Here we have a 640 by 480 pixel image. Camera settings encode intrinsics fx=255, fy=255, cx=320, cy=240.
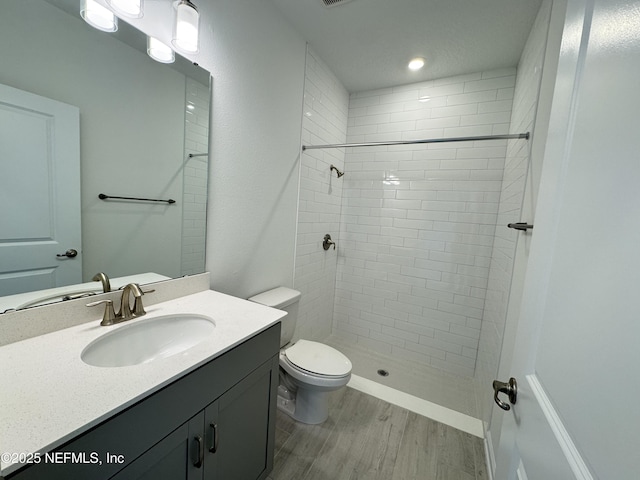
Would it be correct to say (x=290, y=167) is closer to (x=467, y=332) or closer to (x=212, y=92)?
(x=212, y=92)

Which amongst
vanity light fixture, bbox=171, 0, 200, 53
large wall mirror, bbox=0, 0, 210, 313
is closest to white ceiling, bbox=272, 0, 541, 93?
vanity light fixture, bbox=171, 0, 200, 53

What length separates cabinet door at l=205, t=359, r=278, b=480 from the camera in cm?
91

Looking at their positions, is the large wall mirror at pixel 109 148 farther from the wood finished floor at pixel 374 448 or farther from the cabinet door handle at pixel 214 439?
the wood finished floor at pixel 374 448

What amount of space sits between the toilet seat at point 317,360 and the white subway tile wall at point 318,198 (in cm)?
52

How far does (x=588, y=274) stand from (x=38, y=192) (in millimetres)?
1468

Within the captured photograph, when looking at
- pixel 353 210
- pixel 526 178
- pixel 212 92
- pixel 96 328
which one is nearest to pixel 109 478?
pixel 96 328

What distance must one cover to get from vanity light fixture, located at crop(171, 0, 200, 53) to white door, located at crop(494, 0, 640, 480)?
1328mm

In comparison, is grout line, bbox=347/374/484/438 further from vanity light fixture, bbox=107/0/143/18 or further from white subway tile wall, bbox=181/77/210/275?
vanity light fixture, bbox=107/0/143/18

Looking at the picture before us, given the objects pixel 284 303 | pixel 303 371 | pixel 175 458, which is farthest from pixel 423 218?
pixel 175 458

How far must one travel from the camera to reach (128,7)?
3.22ft

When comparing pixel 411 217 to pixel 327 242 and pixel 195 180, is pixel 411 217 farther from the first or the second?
pixel 195 180

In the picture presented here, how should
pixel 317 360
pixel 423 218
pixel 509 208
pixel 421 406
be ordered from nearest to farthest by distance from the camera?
pixel 317 360 < pixel 509 208 < pixel 421 406 < pixel 423 218

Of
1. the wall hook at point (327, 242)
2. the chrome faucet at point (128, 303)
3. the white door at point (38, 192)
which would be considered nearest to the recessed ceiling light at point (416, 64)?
the wall hook at point (327, 242)

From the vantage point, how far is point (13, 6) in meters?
0.78
